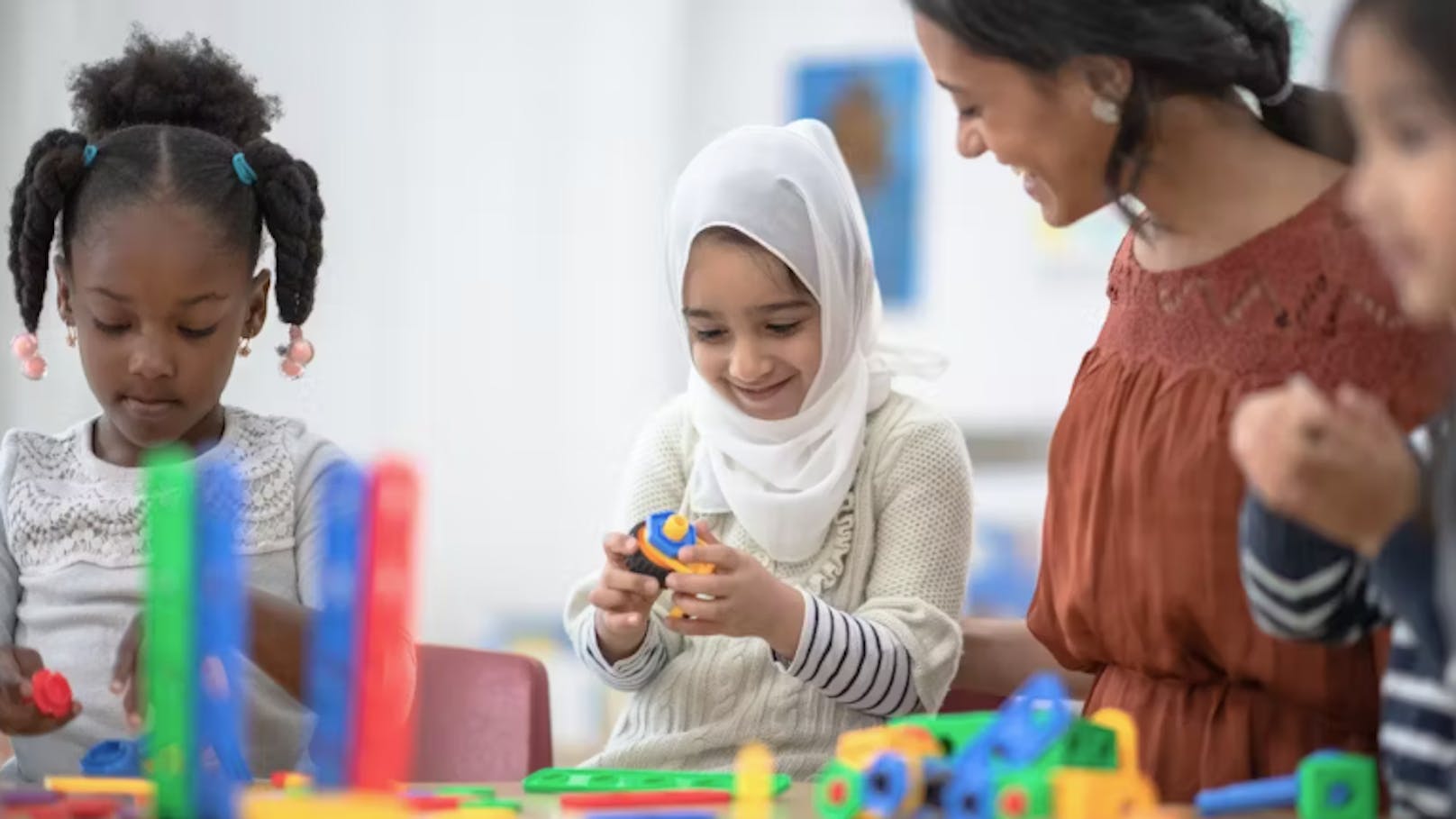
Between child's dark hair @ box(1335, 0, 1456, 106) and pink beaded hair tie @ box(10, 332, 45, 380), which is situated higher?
child's dark hair @ box(1335, 0, 1456, 106)

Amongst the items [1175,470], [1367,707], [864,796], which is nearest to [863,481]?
[1175,470]

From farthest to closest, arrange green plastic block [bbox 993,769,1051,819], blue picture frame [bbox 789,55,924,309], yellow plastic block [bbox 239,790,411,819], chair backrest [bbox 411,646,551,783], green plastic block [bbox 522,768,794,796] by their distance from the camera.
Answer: blue picture frame [bbox 789,55,924,309] < chair backrest [bbox 411,646,551,783] < green plastic block [bbox 522,768,794,796] < green plastic block [bbox 993,769,1051,819] < yellow plastic block [bbox 239,790,411,819]

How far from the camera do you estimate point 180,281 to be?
1.38 metres

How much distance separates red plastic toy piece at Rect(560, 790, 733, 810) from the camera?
98cm

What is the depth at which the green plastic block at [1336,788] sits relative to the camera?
883 millimetres

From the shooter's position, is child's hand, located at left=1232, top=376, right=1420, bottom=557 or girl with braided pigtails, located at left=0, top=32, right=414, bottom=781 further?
girl with braided pigtails, located at left=0, top=32, right=414, bottom=781

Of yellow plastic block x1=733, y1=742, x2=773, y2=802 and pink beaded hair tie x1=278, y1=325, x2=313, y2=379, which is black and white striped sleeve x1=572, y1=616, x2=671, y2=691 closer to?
pink beaded hair tie x1=278, y1=325, x2=313, y2=379

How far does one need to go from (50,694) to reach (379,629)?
51 cm

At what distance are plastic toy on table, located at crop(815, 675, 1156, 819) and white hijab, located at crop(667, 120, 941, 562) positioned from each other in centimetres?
58

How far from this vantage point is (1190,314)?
1.17 m

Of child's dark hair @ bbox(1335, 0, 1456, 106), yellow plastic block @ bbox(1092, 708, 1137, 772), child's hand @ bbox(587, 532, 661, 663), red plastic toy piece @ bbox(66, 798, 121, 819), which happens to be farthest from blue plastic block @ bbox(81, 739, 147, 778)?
child's dark hair @ bbox(1335, 0, 1456, 106)

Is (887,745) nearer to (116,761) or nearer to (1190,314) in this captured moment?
(1190,314)

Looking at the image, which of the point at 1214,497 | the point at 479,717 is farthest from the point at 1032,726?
the point at 479,717

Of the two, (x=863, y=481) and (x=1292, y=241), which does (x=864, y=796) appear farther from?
(x=863, y=481)
